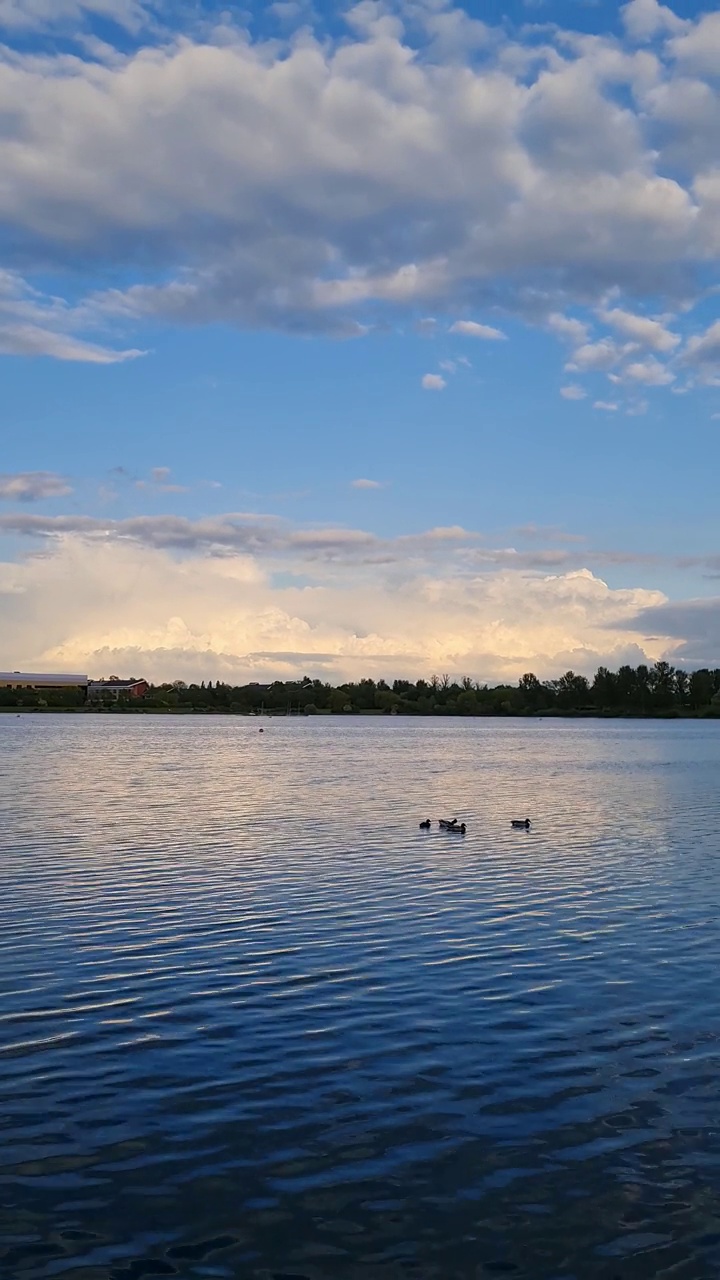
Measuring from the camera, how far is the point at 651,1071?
16234 millimetres

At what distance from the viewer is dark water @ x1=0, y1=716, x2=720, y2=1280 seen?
1129cm

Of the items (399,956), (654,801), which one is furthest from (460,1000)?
(654,801)

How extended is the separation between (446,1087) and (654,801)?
54356 millimetres

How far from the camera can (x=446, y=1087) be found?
1547 centimetres

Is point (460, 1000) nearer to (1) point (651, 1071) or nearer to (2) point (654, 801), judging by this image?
(1) point (651, 1071)

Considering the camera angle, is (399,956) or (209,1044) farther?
(399,956)

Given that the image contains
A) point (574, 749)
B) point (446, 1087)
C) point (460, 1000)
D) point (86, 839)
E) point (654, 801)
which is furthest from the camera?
point (574, 749)

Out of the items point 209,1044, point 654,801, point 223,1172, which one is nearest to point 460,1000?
point 209,1044

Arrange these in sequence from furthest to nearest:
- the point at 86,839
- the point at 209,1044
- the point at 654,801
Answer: the point at 654,801
the point at 86,839
the point at 209,1044

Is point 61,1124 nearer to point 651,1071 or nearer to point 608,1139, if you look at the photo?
point 608,1139

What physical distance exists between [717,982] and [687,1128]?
8.16m

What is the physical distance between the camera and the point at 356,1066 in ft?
53.5

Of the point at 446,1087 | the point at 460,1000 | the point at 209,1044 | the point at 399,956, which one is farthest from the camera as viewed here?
the point at 399,956

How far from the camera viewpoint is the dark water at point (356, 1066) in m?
11.3
